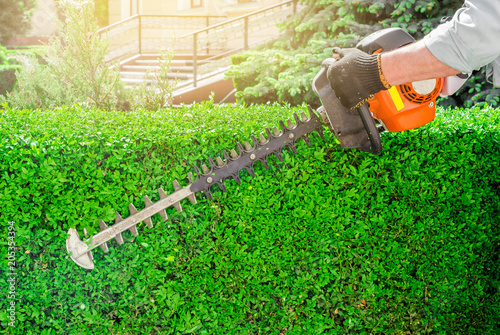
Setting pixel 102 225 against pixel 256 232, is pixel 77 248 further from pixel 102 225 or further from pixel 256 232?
pixel 256 232

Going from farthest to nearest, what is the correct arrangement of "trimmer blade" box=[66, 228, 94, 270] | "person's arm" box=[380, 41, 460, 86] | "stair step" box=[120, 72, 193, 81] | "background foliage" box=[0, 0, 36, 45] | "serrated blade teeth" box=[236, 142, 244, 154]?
"background foliage" box=[0, 0, 36, 45]
"stair step" box=[120, 72, 193, 81]
"serrated blade teeth" box=[236, 142, 244, 154]
"trimmer blade" box=[66, 228, 94, 270]
"person's arm" box=[380, 41, 460, 86]

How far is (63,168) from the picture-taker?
2.33 meters

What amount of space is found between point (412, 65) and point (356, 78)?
0.84 feet

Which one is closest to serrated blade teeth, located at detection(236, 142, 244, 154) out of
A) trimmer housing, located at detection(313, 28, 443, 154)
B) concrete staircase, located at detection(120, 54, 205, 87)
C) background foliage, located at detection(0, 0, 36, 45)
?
trimmer housing, located at detection(313, 28, 443, 154)

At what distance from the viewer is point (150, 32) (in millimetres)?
18625

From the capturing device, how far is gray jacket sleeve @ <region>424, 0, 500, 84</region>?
62.3 inches

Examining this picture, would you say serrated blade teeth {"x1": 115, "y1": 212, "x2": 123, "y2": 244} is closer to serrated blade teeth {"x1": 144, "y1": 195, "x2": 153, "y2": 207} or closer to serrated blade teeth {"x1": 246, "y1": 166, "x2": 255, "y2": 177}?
serrated blade teeth {"x1": 144, "y1": 195, "x2": 153, "y2": 207}

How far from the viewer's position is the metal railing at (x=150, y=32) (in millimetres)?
15938

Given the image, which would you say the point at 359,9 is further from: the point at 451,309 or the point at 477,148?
the point at 451,309

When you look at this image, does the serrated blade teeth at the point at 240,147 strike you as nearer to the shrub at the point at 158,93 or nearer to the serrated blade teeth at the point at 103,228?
the serrated blade teeth at the point at 103,228

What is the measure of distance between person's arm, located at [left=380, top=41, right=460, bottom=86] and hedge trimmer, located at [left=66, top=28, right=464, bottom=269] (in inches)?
10.9

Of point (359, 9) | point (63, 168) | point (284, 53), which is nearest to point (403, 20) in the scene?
point (359, 9)

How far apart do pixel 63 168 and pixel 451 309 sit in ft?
9.13

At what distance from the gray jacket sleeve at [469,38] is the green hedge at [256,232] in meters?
0.96
